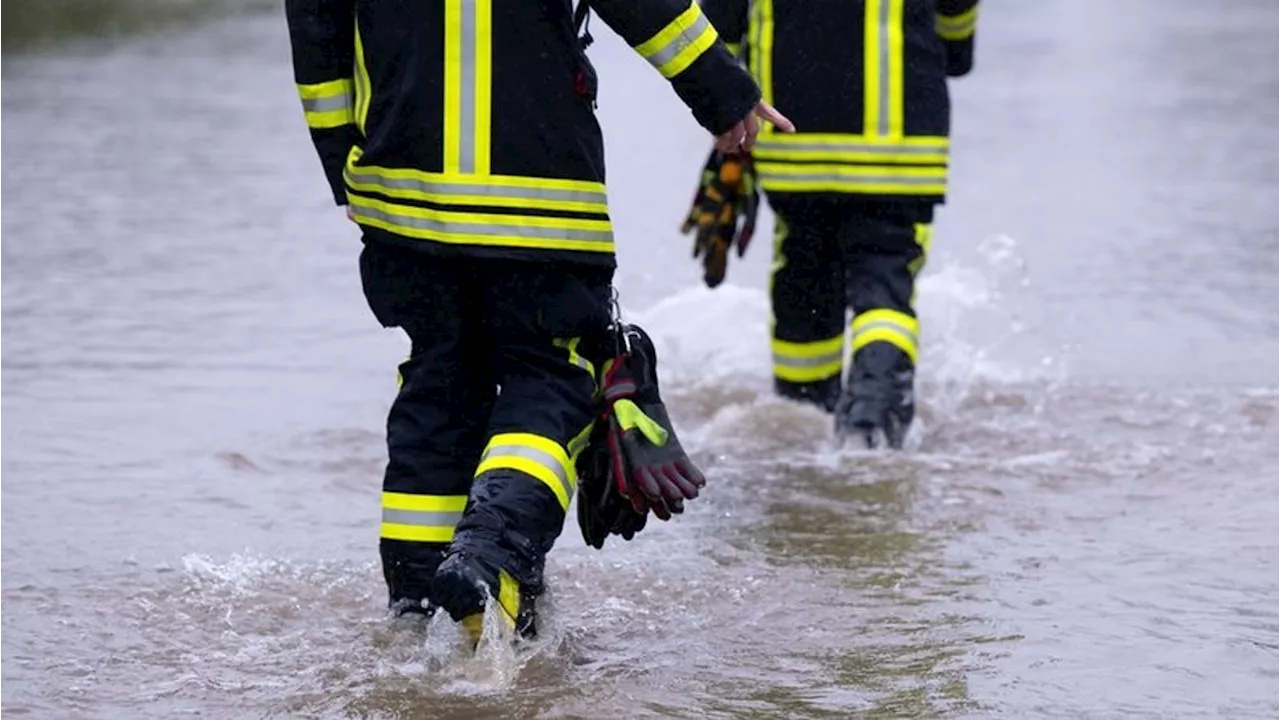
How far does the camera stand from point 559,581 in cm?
548

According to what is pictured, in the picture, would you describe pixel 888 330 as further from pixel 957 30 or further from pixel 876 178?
pixel 957 30

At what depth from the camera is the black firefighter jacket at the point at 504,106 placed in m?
4.64

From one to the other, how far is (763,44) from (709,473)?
1.20 m

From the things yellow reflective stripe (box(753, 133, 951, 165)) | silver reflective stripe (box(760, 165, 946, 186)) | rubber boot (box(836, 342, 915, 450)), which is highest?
yellow reflective stripe (box(753, 133, 951, 165))

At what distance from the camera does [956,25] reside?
7.05 meters

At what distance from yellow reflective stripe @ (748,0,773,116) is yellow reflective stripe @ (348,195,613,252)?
2.26 metres

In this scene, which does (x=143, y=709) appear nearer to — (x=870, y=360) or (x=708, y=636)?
(x=708, y=636)

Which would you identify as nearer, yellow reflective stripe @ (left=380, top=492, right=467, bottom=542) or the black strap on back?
the black strap on back

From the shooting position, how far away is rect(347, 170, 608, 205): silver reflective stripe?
4652 millimetres

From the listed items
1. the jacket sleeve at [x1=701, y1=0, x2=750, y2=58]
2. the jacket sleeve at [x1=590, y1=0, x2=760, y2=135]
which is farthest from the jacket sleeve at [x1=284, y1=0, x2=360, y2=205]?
the jacket sleeve at [x1=701, y1=0, x2=750, y2=58]

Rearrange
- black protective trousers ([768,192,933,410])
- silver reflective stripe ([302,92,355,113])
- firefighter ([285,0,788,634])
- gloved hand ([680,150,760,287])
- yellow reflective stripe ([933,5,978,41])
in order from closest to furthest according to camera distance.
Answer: firefighter ([285,0,788,634])
silver reflective stripe ([302,92,355,113])
black protective trousers ([768,192,933,410])
yellow reflective stripe ([933,5,978,41])
gloved hand ([680,150,760,287])

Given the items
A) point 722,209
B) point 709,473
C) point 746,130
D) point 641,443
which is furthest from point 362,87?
point 722,209

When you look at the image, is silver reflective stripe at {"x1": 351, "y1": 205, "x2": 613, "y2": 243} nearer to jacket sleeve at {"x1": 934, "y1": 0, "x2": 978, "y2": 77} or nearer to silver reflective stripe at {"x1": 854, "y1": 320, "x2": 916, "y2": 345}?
silver reflective stripe at {"x1": 854, "y1": 320, "x2": 916, "y2": 345}

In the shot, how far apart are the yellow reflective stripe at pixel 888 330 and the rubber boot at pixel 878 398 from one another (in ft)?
0.06
